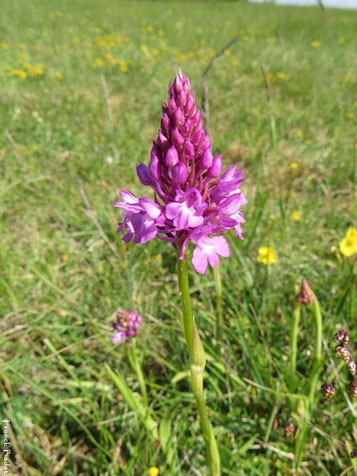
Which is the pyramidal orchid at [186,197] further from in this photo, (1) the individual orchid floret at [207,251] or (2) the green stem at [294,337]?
(2) the green stem at [294,337]

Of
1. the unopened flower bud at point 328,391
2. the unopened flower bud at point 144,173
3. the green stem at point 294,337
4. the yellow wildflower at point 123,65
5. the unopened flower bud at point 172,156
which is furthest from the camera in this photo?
the yellow wildflower at point 123,65

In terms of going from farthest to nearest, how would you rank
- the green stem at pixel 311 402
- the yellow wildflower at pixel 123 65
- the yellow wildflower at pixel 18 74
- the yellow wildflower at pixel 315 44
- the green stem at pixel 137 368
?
the yellow wildflower at pixel 315 44 < the yellow wildflower at pixel 123 65 < the yellow wildflower at pixel 18 74 < the green stem at pixel 137 368 < the green stem at pixel 311 402

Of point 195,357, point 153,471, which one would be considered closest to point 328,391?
point 195,357

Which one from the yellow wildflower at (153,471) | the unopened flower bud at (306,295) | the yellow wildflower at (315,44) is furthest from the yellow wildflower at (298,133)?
the yellow wildflower at (315,44)

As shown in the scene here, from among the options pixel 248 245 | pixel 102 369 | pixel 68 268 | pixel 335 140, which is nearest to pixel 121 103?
pixel 335 140

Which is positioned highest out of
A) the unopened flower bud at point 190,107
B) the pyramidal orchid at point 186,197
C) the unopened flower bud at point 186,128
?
the unopened flower bud at point 190,107

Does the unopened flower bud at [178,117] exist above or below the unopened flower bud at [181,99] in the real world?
below

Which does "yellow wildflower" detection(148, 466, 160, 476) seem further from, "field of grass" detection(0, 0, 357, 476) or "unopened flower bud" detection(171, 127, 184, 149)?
"unopened flower bud" detection(171, 127, 184, 149)

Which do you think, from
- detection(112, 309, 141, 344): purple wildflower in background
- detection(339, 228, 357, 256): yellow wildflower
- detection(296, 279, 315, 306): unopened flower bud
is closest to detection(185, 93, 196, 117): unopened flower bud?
detection(296, 279, 315, 306): unopened flower bud

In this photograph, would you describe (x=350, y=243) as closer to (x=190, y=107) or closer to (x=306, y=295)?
(x=306, y=295)
